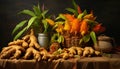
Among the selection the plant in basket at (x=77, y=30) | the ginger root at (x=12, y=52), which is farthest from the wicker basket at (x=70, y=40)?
the ginger root at (x=12, y=52)

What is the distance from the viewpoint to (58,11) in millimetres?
2148

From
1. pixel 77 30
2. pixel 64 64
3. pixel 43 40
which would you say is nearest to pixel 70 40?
pixel 77 30

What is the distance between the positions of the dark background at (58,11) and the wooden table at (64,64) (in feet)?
2.19

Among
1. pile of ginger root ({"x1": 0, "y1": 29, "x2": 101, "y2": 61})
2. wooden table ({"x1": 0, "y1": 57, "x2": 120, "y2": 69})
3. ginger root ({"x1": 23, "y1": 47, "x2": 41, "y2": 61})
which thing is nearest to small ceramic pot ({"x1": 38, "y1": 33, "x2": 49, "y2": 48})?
pile of ginger root ({"x1": 0, "y1": 29, "x2": 101, "y2": 61})

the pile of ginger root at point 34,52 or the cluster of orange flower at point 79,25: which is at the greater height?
the cluster of orange flower at point 79,25

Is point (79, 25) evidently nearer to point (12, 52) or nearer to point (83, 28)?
point (83, 28)

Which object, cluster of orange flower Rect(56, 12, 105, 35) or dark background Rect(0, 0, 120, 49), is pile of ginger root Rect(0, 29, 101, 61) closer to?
cluster of orange flower Rect(56, 12, 105, 35)

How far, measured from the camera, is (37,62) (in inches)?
58.9

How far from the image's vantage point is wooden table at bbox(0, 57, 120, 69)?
1494mm

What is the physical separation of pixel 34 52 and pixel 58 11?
0.69 m

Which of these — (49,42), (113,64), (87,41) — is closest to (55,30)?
(49,42)

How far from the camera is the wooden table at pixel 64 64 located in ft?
4.90

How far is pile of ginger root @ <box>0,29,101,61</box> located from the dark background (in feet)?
1.42

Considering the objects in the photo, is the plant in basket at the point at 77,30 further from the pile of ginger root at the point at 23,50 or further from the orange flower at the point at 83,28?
the pile of ginger root at the point at 23,50
